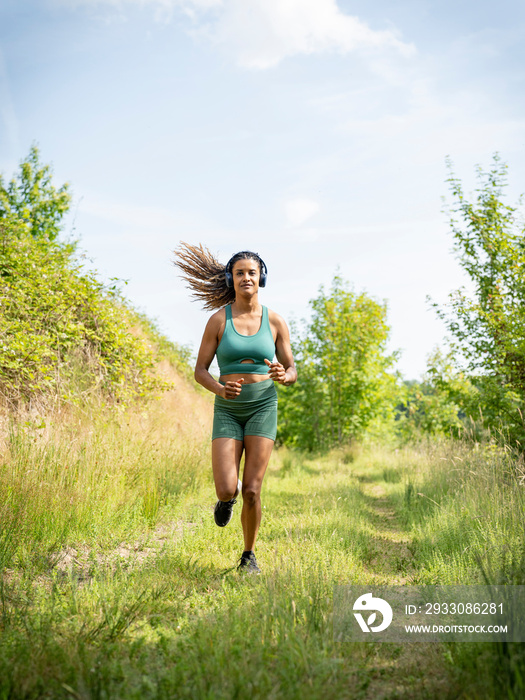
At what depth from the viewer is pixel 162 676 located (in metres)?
2.31

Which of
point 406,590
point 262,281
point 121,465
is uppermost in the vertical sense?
point 262,281

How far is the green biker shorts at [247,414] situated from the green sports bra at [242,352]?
15cm

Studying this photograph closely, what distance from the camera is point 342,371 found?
1504cm

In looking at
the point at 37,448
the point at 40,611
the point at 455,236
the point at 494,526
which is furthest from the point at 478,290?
the point at 40,611

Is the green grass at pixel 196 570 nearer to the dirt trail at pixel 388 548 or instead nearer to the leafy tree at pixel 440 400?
the dirt trail at pixel 388 548

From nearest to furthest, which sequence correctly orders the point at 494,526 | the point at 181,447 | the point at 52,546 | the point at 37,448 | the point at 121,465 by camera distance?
1. the point at 52,546
2. the point at 494,526
3. the point at 37,448
4. the point at 121,465
5. the point at 181,447

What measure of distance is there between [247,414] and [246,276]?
1179 millimetres

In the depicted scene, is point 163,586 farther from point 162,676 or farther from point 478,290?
point 478,290

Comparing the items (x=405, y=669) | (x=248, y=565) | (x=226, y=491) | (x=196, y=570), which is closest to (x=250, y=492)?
(x=226, y=491)

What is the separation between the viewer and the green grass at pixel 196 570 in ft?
→ 7.50

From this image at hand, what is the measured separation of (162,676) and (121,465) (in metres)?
3.77

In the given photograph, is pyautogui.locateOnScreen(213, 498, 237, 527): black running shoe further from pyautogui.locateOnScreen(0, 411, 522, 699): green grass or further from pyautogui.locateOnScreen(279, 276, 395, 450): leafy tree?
pyautogui.locateOnScreen(279, 276, 395, 450): leafy tree

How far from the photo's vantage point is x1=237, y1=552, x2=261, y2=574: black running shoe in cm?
377

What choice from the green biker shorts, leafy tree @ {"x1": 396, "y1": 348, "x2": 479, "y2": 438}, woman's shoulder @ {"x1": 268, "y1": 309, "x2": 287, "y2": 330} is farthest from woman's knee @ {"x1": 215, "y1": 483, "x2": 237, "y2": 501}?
leafy tree @ {"x1": 396, "y1": 348, "x2": 479, "y2": 438}
